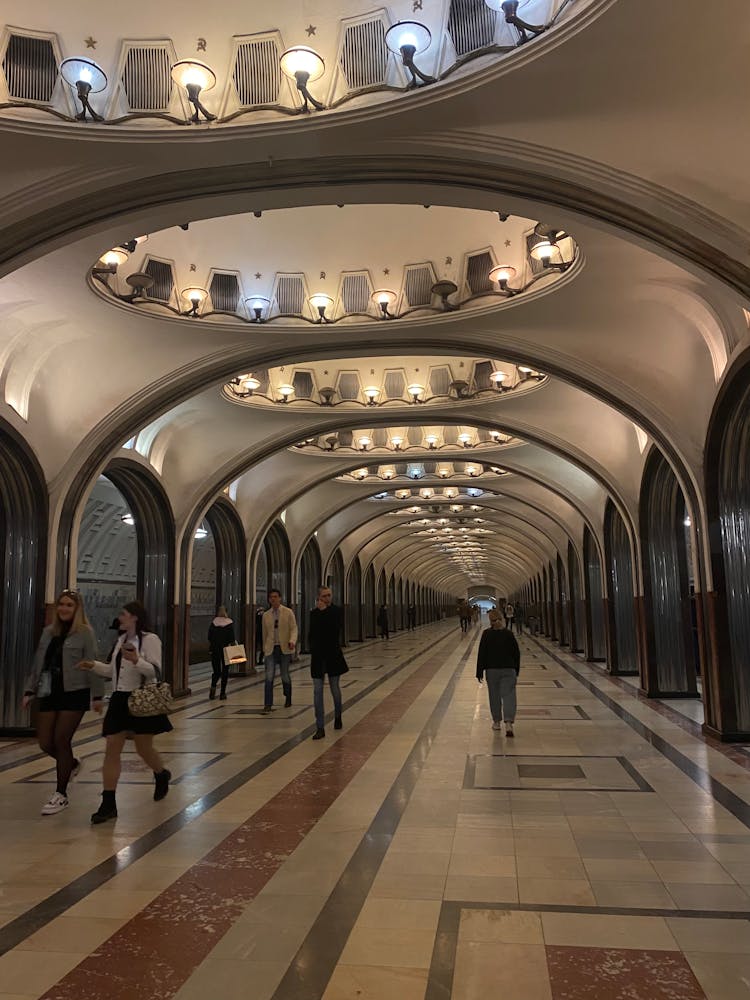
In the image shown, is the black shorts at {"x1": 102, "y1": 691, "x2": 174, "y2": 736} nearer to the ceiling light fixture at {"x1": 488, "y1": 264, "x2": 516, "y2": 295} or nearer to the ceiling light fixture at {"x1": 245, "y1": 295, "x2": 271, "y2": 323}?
the ceiling light fixture at {"x1": 245, "y1": 295, "x2": 271, "y2": 323}

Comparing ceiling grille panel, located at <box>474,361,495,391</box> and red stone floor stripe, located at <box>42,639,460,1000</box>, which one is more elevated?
ceiling grille panel, located at <box>474,361,495,391</box>

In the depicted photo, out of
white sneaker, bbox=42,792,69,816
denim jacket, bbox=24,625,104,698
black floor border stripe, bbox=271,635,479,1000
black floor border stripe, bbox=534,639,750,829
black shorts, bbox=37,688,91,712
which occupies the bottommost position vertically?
black floor border stripe, bbox=534,639,750,829

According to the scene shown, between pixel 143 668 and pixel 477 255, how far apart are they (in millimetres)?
5403

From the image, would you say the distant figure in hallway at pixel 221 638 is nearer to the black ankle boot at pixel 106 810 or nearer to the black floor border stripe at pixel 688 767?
the black floor border stripe at pixel 688 767

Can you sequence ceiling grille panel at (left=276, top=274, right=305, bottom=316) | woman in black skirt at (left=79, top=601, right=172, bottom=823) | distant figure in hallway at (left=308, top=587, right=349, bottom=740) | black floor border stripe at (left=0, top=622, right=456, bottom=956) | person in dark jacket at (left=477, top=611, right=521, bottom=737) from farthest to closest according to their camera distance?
ceiling grille panel at (left=276, top=274, right=305, bottom=316) → person in dark jacket at (left=477, top=611, right=521, bottom=737) → distant figure in hallway at (left=308, top=587, right=349, bottom=740) → woman in black skirt at (left=79, top=601, right=172, bottom=823) → black floor border stripe at (left=0, top=622, right=456, bottom=956)

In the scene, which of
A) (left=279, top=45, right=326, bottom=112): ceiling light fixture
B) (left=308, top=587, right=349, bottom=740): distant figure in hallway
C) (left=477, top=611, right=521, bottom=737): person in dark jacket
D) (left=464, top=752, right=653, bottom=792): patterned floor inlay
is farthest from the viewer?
(left=477, top=611, right=521, bottom=737): person in dark jacket

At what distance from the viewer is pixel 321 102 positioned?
5.02 m

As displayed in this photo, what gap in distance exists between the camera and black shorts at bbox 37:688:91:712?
525cm

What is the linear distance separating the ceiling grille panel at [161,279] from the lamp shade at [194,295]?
0.15 m

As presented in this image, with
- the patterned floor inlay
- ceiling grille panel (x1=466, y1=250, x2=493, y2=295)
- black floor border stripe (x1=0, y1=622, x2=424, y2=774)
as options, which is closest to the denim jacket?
black floor border stripe (x1=0, y1=622, x2=424, y2=774)

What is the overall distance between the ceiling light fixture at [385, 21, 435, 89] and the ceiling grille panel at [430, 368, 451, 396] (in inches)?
302

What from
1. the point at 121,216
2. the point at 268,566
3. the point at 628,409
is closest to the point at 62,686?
the point at 121,216

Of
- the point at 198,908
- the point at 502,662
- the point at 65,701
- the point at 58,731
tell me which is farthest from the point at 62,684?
the point at 502,662

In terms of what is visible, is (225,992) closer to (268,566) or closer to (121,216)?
(121,216)
